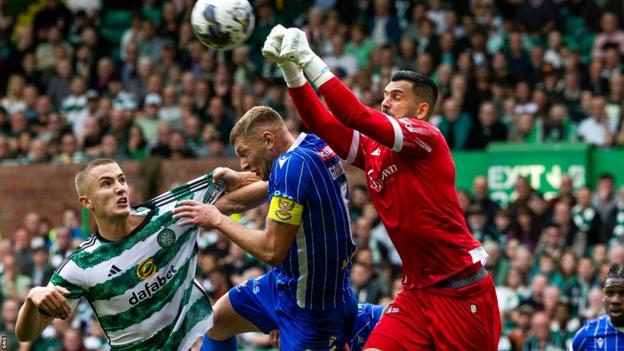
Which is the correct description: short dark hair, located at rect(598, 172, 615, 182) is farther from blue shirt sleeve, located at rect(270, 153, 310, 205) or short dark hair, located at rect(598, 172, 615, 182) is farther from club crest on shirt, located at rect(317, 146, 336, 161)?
blue shirt sleeve, located at rect(270, 153, 310, 205)

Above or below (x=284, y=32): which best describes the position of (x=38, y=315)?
below

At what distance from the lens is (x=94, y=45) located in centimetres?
2153

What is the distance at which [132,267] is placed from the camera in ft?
28.4

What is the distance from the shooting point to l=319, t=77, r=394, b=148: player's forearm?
26.3 feet

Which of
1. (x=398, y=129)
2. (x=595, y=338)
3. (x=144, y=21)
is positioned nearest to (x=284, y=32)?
(x=398, y=129)

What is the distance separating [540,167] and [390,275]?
2481 mm

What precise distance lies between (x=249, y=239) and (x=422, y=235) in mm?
1027

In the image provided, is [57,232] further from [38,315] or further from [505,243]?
[38,315]

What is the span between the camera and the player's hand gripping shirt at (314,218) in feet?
27.7

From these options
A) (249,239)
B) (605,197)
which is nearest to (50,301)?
(249,239)

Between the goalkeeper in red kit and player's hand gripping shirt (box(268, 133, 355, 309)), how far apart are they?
8.8 inches

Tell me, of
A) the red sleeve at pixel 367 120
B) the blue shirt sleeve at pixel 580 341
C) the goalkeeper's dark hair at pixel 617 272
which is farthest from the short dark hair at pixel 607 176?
the red sleeve at pixel 367 120

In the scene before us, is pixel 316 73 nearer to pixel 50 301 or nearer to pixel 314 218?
pixel 314 218

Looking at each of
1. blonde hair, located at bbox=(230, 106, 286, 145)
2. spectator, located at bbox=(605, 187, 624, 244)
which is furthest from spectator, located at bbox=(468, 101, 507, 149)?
blonde hair, located at bbox=(230, 106, 286, 145)
